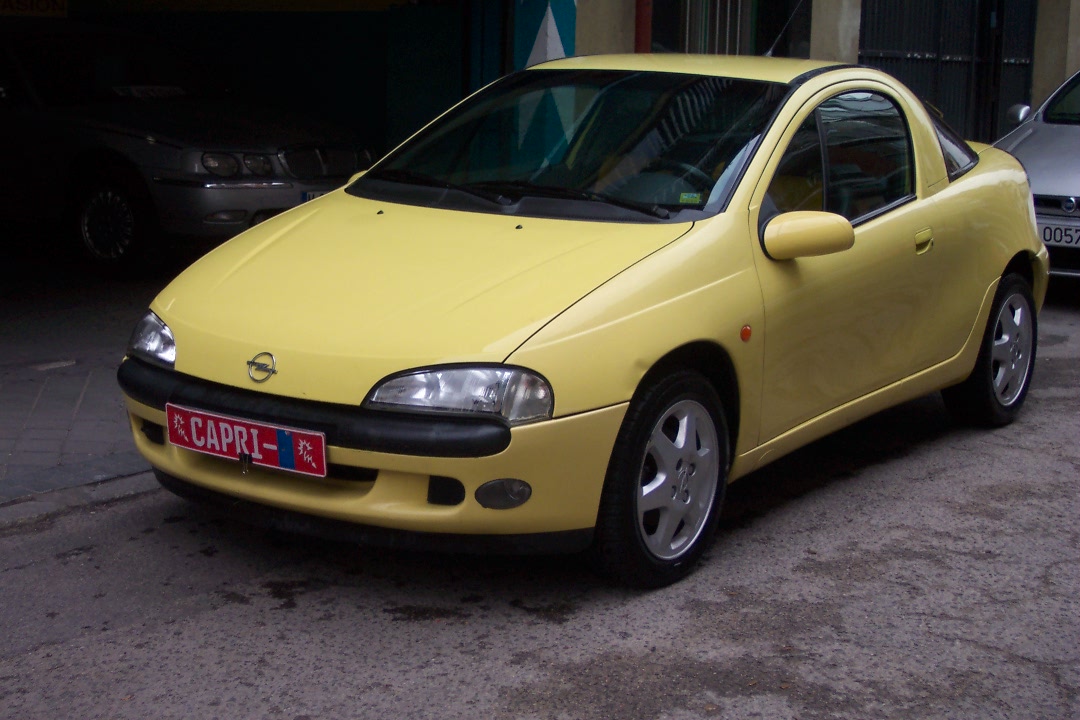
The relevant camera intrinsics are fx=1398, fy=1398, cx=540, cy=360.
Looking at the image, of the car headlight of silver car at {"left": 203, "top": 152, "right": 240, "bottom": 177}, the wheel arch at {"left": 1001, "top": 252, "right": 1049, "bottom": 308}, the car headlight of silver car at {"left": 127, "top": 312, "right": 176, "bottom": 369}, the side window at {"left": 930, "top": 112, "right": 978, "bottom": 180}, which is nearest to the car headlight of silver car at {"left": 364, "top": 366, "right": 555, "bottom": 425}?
the car headlight of silver car at {"left": 127, "top": 312, "right": 176, "bottom": 369}

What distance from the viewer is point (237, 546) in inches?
173

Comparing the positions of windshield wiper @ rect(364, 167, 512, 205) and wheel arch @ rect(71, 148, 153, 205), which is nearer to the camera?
windshield wiper @ rect(364, 167, 512, 205)

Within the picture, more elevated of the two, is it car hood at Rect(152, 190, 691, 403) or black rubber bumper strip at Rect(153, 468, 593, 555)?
car hood at Rect(152, 190, 691, 403)

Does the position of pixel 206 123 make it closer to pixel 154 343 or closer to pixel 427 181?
pixel 427 181

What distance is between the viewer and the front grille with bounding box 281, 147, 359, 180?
354 inches

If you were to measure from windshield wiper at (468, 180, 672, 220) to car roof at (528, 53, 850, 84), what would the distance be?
79cm

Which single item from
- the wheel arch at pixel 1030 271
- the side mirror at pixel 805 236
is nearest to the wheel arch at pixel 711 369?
the side mirror at pixel 805 236

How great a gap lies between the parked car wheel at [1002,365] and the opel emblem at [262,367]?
3213 millimetres

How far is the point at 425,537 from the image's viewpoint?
12.2 feet

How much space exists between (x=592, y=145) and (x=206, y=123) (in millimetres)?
4898

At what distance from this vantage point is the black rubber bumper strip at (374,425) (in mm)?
3566

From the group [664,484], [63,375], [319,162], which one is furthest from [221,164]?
[664,484]

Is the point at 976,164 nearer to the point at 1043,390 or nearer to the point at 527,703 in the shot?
the point at 1043,390

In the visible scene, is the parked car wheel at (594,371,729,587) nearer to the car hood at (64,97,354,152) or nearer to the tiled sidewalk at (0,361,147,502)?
the tiled sidewalk at (0,361,147,502)
